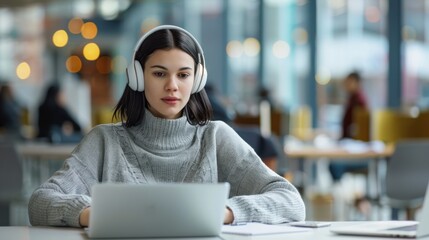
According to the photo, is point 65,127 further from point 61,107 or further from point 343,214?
point 343,214

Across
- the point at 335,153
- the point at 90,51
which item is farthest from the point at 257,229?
the point at 90,51

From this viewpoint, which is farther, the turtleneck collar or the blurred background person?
the blurred background person

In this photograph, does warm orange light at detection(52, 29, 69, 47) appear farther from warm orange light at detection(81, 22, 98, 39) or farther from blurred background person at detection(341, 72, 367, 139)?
blurred background person at detection(341, 72, 367, 139)

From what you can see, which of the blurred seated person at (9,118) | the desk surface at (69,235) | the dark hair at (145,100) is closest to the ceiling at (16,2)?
the blurred seated person at (9,118)

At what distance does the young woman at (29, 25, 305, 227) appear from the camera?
2.64 metres

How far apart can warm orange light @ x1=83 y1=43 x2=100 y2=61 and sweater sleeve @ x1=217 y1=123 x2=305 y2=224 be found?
22029mm

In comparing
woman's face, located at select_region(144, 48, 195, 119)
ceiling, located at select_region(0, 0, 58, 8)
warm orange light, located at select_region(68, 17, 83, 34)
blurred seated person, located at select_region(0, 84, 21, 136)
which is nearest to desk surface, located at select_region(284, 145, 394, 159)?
woman's face, located at select_region(144, 48, 195, 119)

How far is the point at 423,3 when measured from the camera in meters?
9.24

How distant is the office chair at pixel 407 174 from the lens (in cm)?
589

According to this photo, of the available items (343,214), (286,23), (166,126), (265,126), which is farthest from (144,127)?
(286,23)

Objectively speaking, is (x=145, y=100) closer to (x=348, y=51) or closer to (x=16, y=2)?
(x=348, y=51)

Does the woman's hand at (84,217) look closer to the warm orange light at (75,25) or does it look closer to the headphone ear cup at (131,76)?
the headphone ear cup at (131,76)

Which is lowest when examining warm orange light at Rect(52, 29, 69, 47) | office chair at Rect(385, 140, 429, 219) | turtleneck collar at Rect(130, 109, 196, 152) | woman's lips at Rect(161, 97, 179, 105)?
office chair at Rect(385, 140, 429, 219)

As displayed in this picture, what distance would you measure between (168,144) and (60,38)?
811 inches
